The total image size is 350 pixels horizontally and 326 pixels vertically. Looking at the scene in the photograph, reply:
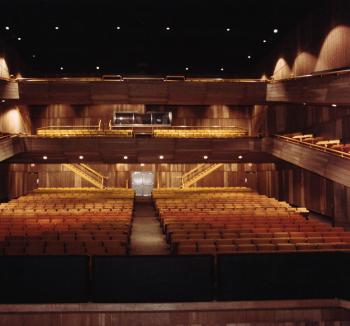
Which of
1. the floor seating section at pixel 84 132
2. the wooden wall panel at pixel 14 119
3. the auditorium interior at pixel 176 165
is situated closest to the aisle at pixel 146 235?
the auditorium interior at pixel 176 165

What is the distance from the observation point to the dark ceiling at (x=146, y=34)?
47.4ft

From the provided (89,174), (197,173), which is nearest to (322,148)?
(197,173)

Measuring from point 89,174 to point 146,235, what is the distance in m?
11.9

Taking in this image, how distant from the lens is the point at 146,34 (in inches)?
690

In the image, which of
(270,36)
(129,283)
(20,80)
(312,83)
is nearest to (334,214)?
(312,83)

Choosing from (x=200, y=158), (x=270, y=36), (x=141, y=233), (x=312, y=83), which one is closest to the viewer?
(x=141, y=233)

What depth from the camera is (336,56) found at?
13.1 m

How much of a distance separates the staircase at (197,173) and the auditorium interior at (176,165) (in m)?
0.08

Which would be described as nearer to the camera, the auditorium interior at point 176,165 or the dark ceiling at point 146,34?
the auditorium interior at point 176,165

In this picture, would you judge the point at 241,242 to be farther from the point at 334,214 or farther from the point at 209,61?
the point at 209,61

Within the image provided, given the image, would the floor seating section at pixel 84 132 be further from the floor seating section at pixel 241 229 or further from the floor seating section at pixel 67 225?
the floor seating section at pixel 241 229

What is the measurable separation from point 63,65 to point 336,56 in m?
14.4

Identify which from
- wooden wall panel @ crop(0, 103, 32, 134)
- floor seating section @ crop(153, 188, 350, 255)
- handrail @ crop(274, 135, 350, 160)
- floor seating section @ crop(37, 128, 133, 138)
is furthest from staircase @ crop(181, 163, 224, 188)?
wooden wall panel @ crop(0, 103, 32, 134)

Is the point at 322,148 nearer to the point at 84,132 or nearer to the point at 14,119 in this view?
the point at 84,132
